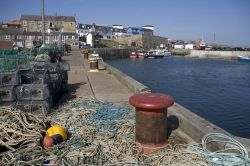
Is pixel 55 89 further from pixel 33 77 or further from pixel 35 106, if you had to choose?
pixel 35 106

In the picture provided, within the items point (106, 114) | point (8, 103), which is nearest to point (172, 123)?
point (106, 114)

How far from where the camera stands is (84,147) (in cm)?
466

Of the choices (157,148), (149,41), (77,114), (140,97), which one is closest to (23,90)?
(77,114)

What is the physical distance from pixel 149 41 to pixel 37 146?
110663mm

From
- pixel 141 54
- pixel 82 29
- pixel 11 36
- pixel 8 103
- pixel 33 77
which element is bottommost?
pixel 8 103

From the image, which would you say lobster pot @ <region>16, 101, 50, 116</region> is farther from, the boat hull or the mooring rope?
the boat hull

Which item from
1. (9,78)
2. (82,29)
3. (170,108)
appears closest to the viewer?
(9,78)

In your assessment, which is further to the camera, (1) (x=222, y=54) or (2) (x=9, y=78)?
(1) (x=222, y=54)

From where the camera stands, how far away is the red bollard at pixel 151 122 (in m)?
4.59

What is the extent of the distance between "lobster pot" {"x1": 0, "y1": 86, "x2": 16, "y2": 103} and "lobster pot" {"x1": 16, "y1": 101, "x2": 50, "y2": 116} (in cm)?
20

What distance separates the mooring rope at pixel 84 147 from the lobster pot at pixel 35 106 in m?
0.64

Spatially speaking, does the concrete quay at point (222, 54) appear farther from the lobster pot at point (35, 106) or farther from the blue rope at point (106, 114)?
the lobster pot at point (35, 106)

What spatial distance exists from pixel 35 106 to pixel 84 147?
240 centimetres

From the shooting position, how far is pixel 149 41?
371 ft
